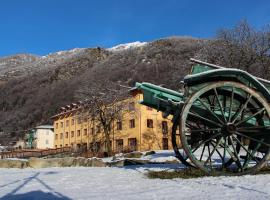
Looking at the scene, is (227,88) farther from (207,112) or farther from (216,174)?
(216,174)

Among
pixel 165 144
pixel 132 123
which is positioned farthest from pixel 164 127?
pixel 132 123

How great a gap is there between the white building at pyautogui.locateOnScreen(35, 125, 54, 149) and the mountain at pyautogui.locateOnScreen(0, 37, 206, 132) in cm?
1297

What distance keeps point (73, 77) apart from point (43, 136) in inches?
2619

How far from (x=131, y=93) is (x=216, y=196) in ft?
145

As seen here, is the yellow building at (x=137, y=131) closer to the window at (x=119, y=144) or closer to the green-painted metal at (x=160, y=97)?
the window at (x=119, y=144)

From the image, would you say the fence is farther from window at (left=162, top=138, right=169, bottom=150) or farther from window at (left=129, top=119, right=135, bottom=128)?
window at (left=162, top=138, right=169, bottom=150)

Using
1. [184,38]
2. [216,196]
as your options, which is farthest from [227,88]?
[184,38]

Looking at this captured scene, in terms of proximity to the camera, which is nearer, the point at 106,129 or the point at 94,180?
the point at 94,180

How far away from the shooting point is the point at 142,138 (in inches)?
1983

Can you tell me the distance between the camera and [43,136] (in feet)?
283

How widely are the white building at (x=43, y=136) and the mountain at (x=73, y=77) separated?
42.6 feet

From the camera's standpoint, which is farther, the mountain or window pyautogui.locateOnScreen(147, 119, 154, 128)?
the mountain

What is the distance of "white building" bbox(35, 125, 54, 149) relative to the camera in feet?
282

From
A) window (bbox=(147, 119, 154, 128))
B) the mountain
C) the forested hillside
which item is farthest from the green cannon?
the mountain
